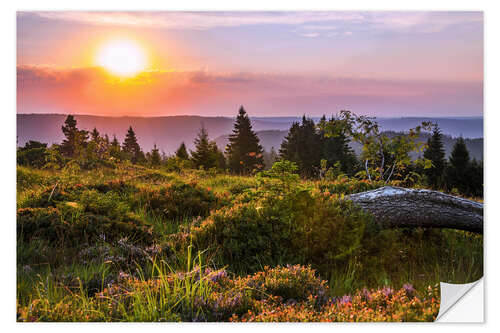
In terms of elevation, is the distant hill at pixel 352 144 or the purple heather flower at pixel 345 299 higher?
the distant hill at pixel 352 144

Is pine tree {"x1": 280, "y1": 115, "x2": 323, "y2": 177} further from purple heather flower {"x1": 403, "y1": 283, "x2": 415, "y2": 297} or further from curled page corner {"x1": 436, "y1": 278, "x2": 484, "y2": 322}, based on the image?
curled page corner {"x1": 436, "y1": 278, "x2": 484, "y2": 322}

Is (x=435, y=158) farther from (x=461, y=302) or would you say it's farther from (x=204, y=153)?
(x=204, y=153)

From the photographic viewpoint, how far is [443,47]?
5.28m

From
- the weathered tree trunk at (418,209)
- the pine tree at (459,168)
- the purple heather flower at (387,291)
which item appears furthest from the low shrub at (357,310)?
the pine tree at (459,168)

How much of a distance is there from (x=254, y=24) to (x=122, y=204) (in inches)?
124

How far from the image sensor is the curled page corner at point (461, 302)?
15.9ft

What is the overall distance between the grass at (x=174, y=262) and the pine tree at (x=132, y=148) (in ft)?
0.80

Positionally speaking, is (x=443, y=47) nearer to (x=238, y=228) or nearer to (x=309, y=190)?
(x=309, y=190)

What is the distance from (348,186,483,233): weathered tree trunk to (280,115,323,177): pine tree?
0.71 m

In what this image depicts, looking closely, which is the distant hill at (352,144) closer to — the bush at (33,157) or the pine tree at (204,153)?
the pine tree at (204,153)

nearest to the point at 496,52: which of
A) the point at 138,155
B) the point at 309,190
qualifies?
the point at 309,190

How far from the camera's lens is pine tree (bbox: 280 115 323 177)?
5.46 metres

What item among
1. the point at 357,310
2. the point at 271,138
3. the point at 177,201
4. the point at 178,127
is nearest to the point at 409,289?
the point at 357,310
